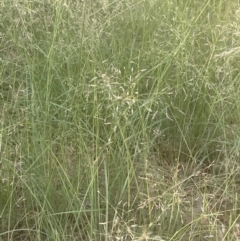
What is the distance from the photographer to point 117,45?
7.05 feet

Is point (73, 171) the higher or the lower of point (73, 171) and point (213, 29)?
the lower

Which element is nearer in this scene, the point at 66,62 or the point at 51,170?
the point at 51,170

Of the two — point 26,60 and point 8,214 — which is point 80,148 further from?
point 26,60

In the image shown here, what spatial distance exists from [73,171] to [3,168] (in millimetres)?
220

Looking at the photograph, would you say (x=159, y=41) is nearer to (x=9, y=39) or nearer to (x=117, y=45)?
(x=117, y=45)

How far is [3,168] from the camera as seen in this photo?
1.54 m

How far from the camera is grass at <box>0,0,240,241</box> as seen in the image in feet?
4.80

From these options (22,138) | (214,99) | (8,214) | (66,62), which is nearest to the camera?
(8,214)

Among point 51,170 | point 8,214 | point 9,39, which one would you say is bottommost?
point 8,214

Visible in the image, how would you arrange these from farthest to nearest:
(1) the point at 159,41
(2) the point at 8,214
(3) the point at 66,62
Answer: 1. (1) the point at 159,41
2. (3) the point at 66,62
3. (2) the point at 8,214

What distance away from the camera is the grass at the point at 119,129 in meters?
1.46

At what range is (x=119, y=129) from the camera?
5.18 ft

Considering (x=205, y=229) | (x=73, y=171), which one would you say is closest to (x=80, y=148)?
(x=73, y=171)

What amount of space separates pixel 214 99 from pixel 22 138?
2.29ft
